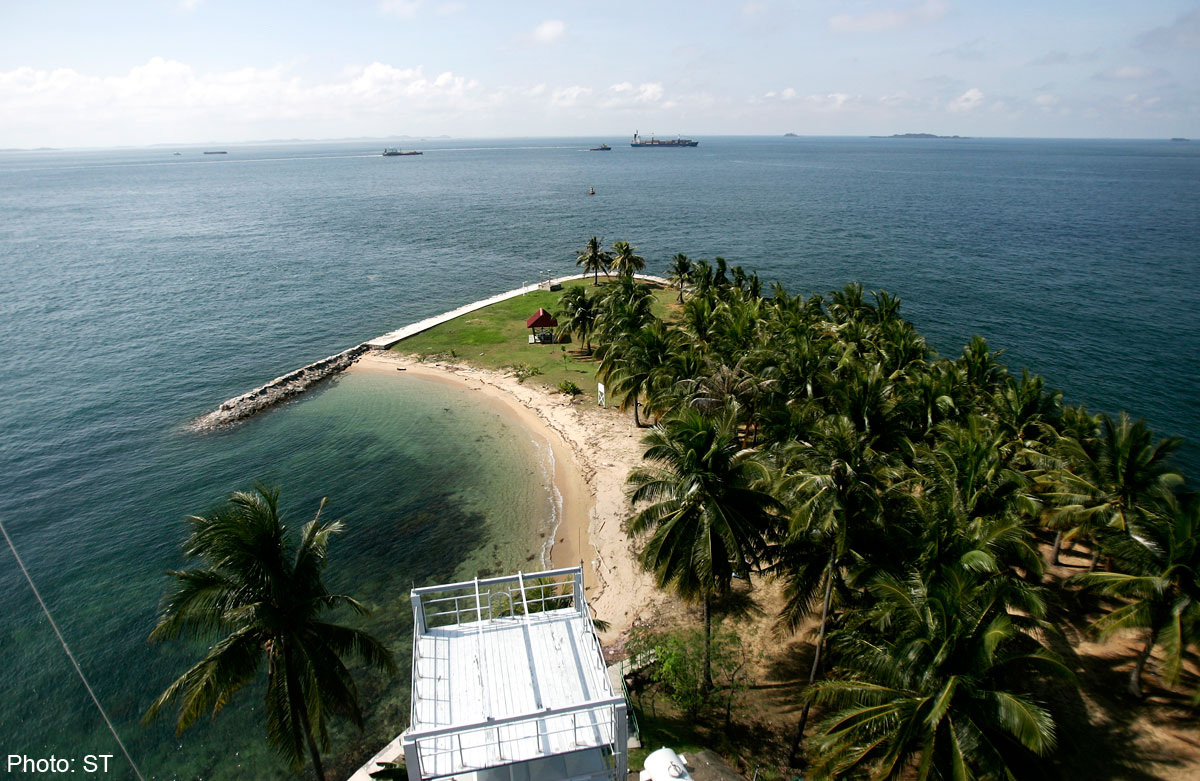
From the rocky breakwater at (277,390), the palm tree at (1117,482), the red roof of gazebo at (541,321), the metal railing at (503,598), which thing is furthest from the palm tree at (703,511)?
the rocky breakwater at (277,390)

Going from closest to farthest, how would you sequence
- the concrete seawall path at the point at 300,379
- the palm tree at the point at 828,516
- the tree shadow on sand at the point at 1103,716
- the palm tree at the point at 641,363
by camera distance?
the palm tree at the point at 828,516 → the tree shadow on sand at the point at 1103,716 → the palm tree at the point at 641,363 → the concrete seawall path at the point at 300,379

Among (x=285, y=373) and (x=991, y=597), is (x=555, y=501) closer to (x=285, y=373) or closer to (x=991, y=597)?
(x=991, y=597)

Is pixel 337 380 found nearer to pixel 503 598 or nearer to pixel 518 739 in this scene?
pixel 503 598

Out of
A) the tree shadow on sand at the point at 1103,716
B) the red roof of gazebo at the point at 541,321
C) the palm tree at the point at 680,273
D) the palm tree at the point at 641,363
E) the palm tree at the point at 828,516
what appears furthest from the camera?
the palm tree at the point at 680,273

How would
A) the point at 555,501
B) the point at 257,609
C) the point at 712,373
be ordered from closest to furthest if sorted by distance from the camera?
the point at 257,609 < the point at 712,373 < the point at 555,501

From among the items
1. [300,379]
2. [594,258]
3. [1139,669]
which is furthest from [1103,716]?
[594,258]

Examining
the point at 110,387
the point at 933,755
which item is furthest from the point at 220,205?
the point at 933,755

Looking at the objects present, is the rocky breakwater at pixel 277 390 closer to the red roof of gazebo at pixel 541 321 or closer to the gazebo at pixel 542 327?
the gazebo at pixel 542 327
